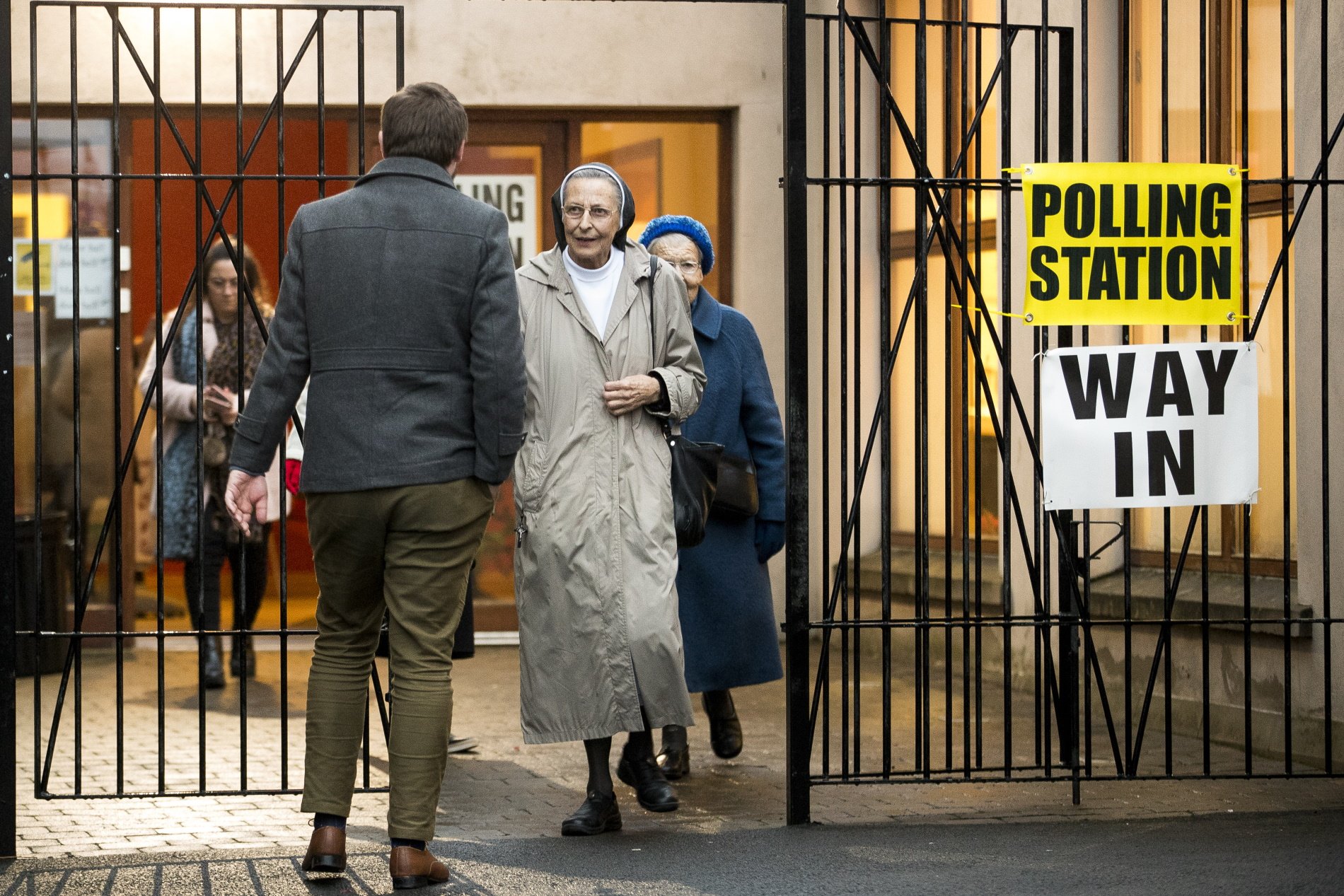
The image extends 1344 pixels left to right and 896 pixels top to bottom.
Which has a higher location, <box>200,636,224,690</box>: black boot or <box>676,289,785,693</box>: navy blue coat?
<box>676,289,785,693</box>: navy blue coat

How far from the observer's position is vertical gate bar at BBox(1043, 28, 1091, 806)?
5754 mm

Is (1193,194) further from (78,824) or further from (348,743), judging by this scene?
(78,824)

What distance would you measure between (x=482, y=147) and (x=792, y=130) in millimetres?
5375

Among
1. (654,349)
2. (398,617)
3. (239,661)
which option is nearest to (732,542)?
(654,349)

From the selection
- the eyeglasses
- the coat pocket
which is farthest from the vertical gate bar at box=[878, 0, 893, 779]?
the coat pocket

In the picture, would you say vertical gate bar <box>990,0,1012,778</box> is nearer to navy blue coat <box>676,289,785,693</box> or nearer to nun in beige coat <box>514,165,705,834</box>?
navy blue coat <box>676,289,785,693</box>

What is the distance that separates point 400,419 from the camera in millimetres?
4625

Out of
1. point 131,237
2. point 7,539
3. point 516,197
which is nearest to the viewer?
point 7,539

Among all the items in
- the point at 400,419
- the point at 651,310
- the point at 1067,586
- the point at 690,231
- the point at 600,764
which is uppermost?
the point at 690,231

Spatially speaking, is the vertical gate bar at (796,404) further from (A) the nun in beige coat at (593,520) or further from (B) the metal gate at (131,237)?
(B) the metal gate at (131,237)

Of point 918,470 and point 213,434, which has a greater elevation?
point 213,434

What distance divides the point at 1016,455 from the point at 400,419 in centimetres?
454

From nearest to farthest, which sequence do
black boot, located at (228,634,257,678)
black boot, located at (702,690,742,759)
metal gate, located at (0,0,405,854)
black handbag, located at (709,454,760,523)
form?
black handbag, located at (709,454,760,523)
black boot, located at (702,690,742,759)
black boot, located at (228,634,257,678)
metal gate, located at (0,0,405,854)

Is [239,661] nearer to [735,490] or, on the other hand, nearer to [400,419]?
[735,490]
